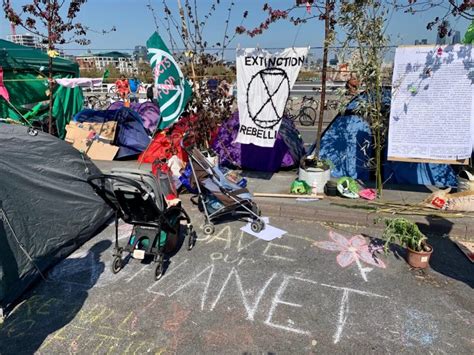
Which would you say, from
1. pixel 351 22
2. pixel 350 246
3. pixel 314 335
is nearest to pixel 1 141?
pixel 314 335

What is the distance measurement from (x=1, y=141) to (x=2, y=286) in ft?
5.35

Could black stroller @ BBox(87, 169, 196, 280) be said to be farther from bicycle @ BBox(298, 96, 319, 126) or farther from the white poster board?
bicycle @ BBox(298, 96, 319, 126)

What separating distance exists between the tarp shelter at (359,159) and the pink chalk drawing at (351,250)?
1.88 meters

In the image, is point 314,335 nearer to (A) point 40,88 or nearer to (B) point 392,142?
(B) point 392,142

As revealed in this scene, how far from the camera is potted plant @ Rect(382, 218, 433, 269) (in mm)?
4070

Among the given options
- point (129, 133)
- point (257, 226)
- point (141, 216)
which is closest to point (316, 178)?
point (257, 226)

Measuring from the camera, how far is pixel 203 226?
5.33 metres

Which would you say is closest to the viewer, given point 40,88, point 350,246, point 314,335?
point 314,335

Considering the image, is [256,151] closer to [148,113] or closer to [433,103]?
[433,103]

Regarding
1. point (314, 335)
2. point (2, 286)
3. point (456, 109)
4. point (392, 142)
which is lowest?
point (314, 335)

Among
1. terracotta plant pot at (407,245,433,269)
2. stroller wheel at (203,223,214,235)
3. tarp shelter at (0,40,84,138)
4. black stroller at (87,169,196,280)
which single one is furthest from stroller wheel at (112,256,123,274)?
tarp shelter at (0,40,84,138)

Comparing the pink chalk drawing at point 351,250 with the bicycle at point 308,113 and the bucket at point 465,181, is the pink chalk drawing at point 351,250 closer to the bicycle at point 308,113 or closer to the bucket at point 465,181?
the bucket at point 465,181

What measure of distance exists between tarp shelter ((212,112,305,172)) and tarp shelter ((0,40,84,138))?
501 centimetres

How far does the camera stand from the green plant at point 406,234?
13.5 feet
